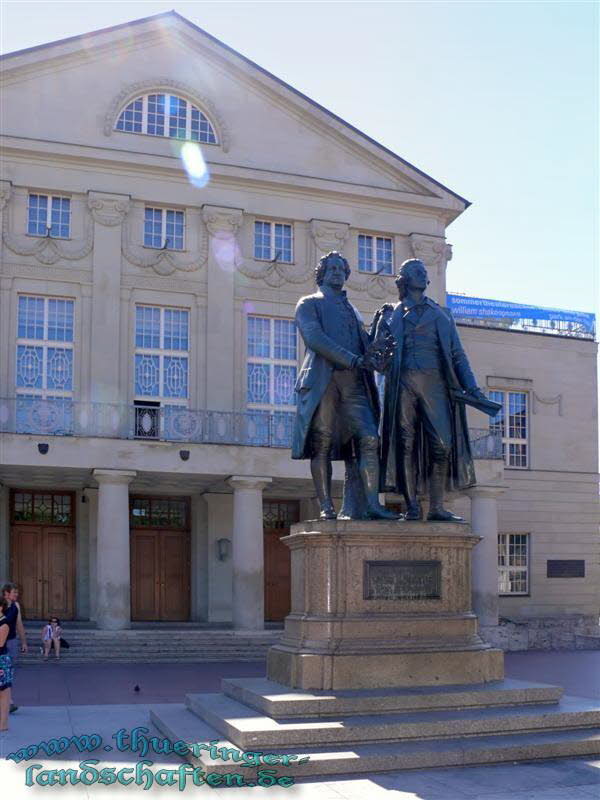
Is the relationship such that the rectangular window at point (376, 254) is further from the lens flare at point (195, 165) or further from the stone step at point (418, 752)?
the stone step at point (418, 752)

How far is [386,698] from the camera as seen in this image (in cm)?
937

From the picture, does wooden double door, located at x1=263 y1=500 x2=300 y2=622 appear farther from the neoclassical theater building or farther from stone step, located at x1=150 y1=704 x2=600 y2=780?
stone step, located at x1=150 y1=704 x2=600 y2=780

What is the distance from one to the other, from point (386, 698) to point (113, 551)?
58.2 ft

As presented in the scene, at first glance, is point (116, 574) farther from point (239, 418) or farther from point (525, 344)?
point (525, 344)

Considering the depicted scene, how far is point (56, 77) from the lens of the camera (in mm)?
30391

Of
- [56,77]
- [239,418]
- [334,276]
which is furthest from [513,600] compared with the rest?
[334,276]

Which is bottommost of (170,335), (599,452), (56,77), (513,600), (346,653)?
(513,600)

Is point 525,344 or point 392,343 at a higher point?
point 525,344

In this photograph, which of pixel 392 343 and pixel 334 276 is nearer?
pixel 392 343

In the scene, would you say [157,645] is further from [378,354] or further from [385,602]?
[378,354]

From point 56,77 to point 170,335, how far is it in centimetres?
779

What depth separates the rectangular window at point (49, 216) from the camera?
2983 centimetres

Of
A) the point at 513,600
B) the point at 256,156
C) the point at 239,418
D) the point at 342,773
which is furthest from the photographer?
the point at 513,600

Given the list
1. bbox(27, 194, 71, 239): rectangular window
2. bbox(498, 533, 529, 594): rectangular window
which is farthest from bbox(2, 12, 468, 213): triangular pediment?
bbox(498, 533, 529, 594): rectangular window
